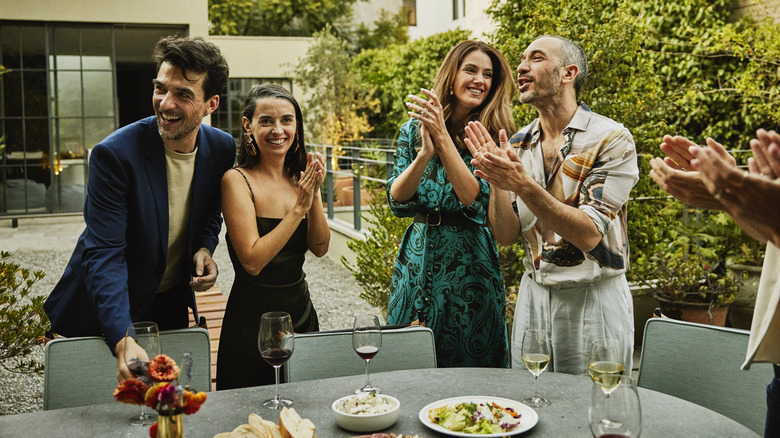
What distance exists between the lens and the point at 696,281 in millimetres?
4848

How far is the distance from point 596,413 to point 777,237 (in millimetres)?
514

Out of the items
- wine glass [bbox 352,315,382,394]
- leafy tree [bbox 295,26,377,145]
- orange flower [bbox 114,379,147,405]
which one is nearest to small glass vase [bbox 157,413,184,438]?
orange flower [bbox 114,379,147,405]

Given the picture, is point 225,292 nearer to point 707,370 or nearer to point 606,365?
point 707,370

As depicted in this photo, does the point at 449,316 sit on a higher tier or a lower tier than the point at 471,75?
lower

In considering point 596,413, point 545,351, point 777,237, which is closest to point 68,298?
point 545,351

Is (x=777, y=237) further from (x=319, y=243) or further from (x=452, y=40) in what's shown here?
(x=452, y=40)

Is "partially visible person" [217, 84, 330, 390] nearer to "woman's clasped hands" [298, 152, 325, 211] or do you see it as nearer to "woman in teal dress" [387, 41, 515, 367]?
"woman's clasped hands" [298, 152, 325, 211]

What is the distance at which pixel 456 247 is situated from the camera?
2.84m

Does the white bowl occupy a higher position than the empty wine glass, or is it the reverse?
the empty wine glass

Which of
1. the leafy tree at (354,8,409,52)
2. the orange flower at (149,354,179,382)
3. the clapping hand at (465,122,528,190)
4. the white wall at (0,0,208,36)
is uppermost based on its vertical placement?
the leafy tree at (354,8,409,52)

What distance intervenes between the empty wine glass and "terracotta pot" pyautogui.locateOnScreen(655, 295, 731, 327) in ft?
11.1

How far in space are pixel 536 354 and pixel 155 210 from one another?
4.65 ft

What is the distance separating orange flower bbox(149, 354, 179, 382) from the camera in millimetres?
1355

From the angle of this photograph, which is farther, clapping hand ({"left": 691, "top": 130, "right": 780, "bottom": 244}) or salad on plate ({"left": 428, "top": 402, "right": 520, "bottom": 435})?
salad on plate ({"left": 428, "top": 402, "right": 520, "bottom": 435})
